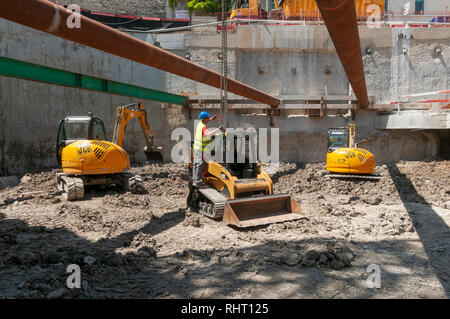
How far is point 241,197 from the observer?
21.8ft

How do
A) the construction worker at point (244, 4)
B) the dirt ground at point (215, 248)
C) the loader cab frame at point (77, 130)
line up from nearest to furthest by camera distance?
1. the dirt ground at point (215, 248)
2. the loader cab frame at point (77, 130)
3. the construction worker at point (244, 4)

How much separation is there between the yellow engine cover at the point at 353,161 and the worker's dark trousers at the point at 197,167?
5.26 metres

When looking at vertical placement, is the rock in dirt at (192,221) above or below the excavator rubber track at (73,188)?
below

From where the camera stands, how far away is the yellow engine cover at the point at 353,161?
10047mm

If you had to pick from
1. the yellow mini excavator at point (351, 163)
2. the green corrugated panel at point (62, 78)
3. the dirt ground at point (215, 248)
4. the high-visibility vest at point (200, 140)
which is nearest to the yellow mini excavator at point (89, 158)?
the dirt ground at point (215, 248)

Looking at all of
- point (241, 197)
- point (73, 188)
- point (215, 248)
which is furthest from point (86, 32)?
point (73, 188)

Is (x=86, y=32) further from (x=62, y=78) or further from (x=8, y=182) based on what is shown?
(x=8, y=182)

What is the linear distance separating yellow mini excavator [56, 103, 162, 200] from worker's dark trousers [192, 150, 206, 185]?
2.61 metres

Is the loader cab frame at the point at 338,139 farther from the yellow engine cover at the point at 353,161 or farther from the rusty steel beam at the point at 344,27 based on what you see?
the rusty steel beam at the point at 344,27

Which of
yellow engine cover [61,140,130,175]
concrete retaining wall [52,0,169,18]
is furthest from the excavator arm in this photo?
concrete retaining wall [52,0,169,18]

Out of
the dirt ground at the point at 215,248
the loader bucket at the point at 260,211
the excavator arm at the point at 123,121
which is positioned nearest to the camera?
the dirt ground at the point at 215,248
